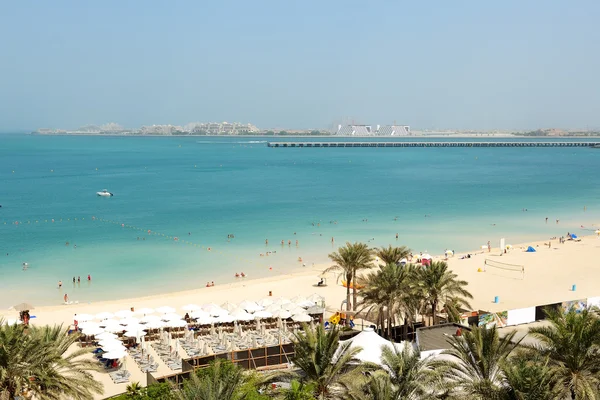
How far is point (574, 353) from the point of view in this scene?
40.9ft

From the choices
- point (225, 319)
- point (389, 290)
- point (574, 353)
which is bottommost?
point (225, 319)

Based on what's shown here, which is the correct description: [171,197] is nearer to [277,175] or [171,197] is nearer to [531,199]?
[277,175]

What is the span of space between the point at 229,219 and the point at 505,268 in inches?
1184

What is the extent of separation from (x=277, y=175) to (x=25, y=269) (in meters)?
69.9

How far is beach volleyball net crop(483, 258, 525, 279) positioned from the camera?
114 feet

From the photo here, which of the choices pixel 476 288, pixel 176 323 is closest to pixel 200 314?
pixel 176 323

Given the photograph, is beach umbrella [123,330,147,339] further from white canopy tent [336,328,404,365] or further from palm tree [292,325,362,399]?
palm tree [292,325,362,399]

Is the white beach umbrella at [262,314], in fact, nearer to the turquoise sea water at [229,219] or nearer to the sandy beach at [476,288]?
the sandy beach at [476,288]

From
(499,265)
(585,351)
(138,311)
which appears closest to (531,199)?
(499,265)

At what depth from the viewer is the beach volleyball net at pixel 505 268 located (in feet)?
114

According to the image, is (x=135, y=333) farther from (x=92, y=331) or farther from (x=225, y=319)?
(x=225, y=319)

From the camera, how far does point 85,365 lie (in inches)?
574

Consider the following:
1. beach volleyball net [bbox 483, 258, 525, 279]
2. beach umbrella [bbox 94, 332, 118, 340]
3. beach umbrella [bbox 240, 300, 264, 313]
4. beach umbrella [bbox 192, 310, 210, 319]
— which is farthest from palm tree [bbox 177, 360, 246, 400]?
beach volleyball net [bbox 483, 258, 525, 279]

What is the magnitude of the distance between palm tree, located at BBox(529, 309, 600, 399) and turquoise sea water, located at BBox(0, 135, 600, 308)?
25.6m
